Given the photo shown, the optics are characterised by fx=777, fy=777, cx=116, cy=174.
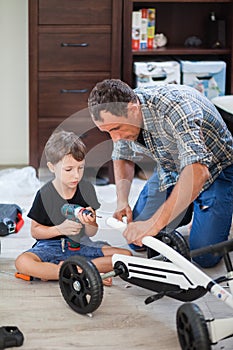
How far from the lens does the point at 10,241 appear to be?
3.21m

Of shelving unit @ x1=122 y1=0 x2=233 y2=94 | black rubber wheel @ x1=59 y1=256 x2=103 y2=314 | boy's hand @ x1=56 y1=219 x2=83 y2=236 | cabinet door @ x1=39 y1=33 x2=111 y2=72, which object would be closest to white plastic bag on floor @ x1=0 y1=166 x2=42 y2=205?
cabinet door @ x1=39 y1=33 x2=111 y2=72

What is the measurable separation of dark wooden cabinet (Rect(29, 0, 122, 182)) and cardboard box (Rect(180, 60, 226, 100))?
1.18 ft

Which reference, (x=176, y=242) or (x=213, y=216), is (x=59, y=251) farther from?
(x=213, y=216)

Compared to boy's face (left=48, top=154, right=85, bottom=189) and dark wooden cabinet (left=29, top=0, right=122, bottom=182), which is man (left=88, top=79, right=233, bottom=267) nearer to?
boy's face (left=48, top=154, right=85, bottom=189)

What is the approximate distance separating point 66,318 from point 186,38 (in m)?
2.24

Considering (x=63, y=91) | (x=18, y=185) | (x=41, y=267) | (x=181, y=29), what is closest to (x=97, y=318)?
(x=41, y=267)

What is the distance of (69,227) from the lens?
2.79 m

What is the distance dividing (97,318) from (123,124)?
0.65 metres

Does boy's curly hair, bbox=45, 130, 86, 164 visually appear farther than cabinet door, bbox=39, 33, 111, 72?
No

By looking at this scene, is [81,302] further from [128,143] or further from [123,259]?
[128,143]

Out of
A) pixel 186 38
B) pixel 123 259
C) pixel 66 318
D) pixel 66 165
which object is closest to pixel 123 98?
pixel 66 165

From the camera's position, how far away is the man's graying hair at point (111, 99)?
2.57m

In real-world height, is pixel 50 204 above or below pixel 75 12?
below

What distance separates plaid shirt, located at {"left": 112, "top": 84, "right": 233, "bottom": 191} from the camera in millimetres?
2535
